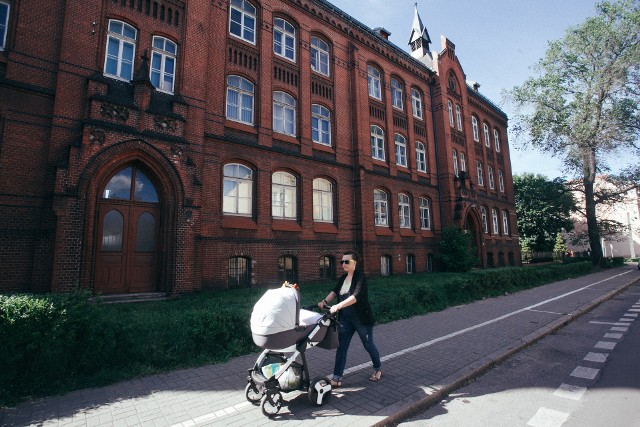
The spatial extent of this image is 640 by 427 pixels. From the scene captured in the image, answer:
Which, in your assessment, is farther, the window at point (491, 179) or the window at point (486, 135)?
the window at point (486, 135)

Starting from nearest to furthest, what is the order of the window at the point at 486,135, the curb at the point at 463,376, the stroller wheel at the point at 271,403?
the stroller wheel at the point at 271,403 < the curb at the point at 463,376 < the window at the point at 486,135

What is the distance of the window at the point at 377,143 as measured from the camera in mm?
19688

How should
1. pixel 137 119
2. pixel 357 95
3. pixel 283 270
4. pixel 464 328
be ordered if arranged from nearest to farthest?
pixel 464 328 → pixel 137 119 → pixel 283 270 → pixel 357 95

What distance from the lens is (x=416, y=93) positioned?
2375 centimetres

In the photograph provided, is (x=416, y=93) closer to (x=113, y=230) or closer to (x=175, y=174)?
(x=175, y=174)

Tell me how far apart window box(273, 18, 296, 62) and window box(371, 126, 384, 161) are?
632 cm

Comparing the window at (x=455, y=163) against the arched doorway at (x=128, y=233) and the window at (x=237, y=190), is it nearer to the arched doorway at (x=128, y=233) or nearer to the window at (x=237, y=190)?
the window at (x=237, y=190)

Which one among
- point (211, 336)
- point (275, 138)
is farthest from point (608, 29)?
point (211, 336)

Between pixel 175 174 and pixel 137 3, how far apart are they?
615 cm

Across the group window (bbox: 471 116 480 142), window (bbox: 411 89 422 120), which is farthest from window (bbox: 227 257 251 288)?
window (bbox: 471 116 480 142)

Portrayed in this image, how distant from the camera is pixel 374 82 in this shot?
2056 cm

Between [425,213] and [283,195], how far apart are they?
1151 centimetres

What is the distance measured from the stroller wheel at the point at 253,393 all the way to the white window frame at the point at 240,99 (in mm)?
11564

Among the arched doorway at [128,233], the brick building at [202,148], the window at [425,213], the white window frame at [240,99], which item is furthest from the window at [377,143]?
the arched doorway at [128,233]
